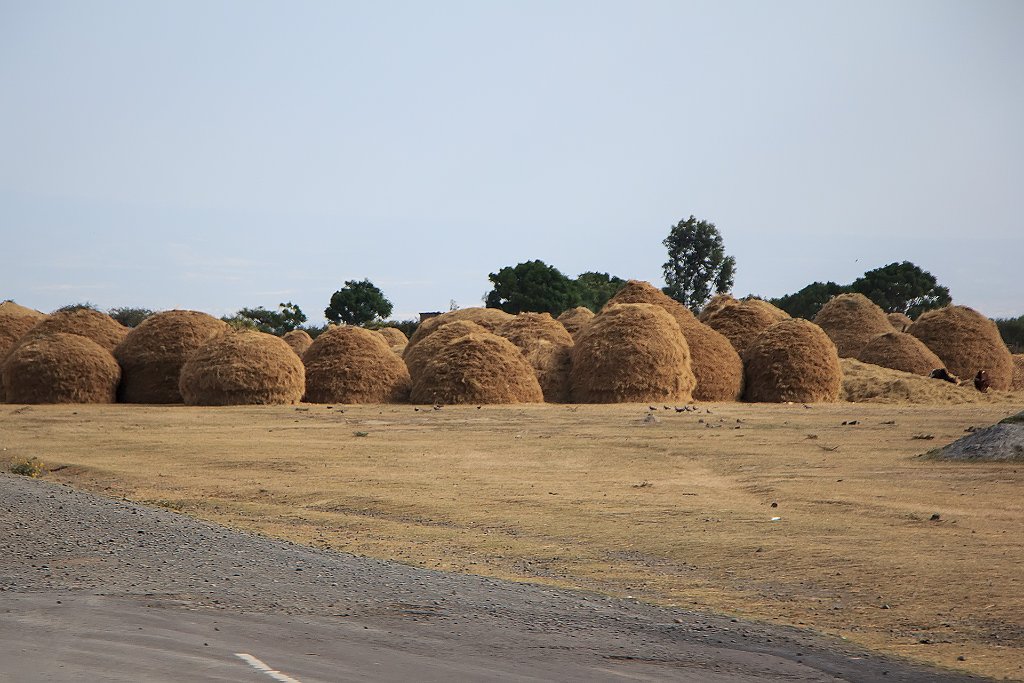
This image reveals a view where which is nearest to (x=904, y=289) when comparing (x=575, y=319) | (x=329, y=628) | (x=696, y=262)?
(x=696, y=262)

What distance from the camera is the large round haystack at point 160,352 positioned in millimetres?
23938

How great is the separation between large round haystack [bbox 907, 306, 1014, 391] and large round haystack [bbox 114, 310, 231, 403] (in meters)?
20.8

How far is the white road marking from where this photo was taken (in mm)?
4785

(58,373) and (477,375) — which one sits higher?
(477,375)

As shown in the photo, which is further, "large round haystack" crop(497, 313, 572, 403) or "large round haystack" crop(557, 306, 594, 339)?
"large round haystack" crop(557, 306, 594, 339)

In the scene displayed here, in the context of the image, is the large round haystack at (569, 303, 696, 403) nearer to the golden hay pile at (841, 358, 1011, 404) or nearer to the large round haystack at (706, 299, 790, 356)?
the large round haystack at (706, 299, 790, 356)

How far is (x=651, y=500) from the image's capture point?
10.4 metres

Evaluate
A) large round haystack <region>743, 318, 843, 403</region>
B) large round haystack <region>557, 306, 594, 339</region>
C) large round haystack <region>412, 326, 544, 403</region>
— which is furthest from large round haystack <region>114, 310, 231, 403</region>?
large round haystack <region>743, 318, 843, 403</region>

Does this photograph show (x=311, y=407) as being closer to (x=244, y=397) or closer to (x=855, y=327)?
(x=244, y=397)

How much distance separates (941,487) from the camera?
10664 mm

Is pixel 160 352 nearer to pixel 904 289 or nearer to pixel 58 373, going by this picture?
pixel 58 373

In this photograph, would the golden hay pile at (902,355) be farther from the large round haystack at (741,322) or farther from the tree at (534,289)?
the tree at (534,289)

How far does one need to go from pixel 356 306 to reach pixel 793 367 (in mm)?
45195

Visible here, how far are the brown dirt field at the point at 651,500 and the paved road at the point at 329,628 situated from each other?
0.58 meters
